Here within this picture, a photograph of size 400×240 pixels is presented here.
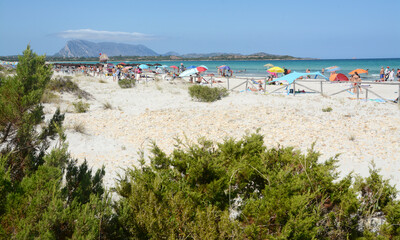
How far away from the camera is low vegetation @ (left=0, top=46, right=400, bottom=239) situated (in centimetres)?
218

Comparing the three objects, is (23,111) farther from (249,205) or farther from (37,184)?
(249,205)

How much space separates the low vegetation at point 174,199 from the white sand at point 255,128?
90.1 inches

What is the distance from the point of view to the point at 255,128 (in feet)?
28.7

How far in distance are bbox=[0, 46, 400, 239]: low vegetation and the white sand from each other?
2.29m

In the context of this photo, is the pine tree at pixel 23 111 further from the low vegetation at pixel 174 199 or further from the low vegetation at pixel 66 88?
the low vegetation at pixel 66 88

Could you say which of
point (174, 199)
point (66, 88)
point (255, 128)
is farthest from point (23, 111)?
point (66, 88)

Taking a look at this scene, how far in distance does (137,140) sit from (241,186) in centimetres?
551

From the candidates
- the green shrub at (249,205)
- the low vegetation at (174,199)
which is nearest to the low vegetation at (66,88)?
the low vegetation at (174,199)

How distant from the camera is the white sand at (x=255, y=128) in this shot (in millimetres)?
6516

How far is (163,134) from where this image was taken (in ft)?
28.1

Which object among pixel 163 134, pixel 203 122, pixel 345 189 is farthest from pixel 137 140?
pixel 345 189

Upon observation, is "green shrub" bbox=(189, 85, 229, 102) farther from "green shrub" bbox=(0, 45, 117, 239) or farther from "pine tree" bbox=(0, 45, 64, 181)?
"pine tree" bbox=(0, 45, 64, 181)

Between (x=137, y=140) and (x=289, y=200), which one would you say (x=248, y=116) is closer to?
(x=137, y=140)

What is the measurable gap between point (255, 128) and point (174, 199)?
21.4 ft
